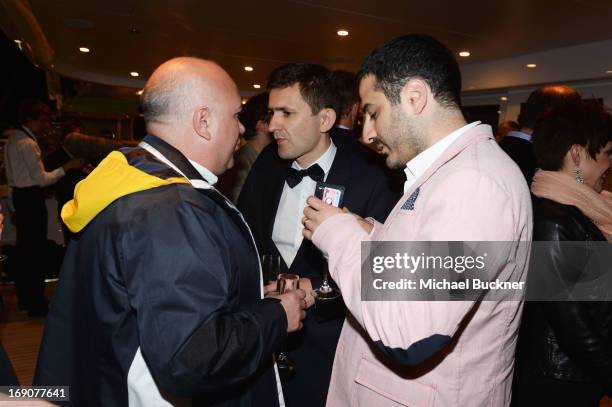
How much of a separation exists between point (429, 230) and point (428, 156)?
32cm

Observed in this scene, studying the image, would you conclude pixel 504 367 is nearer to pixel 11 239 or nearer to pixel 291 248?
pixel 291 248

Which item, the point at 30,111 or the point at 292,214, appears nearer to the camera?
the point at 292,214

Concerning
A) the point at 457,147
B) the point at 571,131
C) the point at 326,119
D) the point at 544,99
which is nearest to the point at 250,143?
the point at 326,119

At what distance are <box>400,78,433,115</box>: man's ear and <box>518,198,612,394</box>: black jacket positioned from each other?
0.91 metres

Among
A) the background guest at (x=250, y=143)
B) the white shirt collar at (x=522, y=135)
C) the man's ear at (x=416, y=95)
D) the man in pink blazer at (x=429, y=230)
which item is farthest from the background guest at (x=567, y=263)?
the background guest at (x=250, y=143)

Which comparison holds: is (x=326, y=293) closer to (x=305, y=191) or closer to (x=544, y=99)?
(x=305, y=191)

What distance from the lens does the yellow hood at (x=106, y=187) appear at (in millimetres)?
1176

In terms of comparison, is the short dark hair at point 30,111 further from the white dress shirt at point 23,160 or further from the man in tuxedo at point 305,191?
the man in tuxedo at point 305,191

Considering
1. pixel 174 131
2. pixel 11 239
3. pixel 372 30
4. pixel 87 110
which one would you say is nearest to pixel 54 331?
pixel 174 131

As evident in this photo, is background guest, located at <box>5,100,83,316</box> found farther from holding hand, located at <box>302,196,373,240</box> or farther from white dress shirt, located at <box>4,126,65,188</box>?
holding hand, located at <box>302,196,373,240</box>

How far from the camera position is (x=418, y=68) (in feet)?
3.94

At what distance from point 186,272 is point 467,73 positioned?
9.09m

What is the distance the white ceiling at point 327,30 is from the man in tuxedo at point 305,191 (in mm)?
3526

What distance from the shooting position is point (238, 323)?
1163 mm
